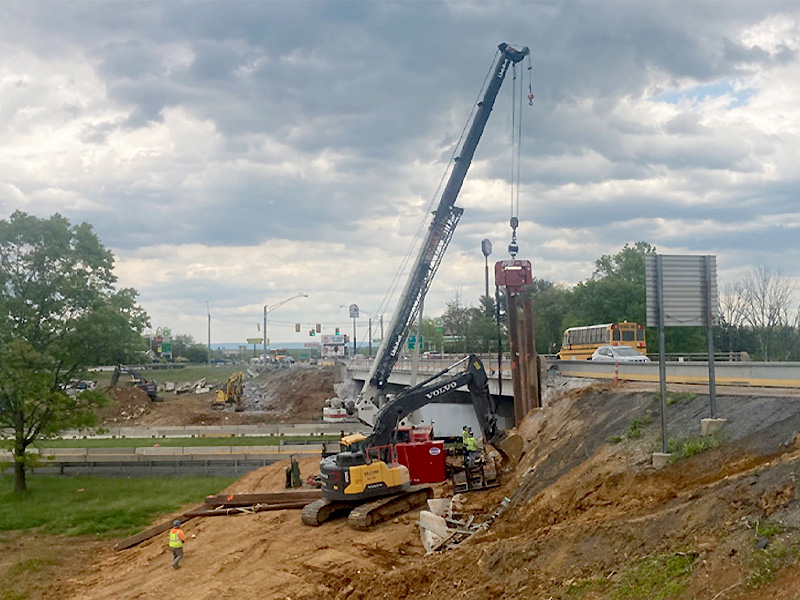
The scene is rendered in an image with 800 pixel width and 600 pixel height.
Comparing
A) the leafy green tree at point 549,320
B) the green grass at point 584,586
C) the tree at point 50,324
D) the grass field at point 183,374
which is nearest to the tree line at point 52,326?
the tree at point 50,324

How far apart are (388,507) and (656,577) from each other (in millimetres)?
14494

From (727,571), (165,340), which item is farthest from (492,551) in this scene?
(165,340)

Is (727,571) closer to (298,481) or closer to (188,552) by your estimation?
(188,552)

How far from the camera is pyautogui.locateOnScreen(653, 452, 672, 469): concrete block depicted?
637 inches

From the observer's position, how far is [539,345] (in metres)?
100

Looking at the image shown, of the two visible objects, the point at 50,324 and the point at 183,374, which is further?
the point at 183,374

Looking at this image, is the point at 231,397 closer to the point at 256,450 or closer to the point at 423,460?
the point at 256,450

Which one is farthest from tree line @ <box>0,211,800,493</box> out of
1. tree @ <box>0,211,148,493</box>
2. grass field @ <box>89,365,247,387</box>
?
grass field @ <box>89,365,247,387</box>

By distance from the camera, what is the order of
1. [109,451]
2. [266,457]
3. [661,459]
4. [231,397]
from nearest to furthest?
[661,459] → [266,457] → [109,451] → [231,397]

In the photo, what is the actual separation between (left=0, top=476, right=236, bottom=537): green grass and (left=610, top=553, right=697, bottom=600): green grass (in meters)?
22.7

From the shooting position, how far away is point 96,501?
111 ft

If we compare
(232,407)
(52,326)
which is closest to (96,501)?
(52,326)

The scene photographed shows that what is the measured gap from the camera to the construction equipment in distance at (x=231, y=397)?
7912 cm

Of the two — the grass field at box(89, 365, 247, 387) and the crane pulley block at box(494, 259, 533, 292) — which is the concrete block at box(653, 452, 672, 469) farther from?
the grass field at box(89, 365, 247, 387)
